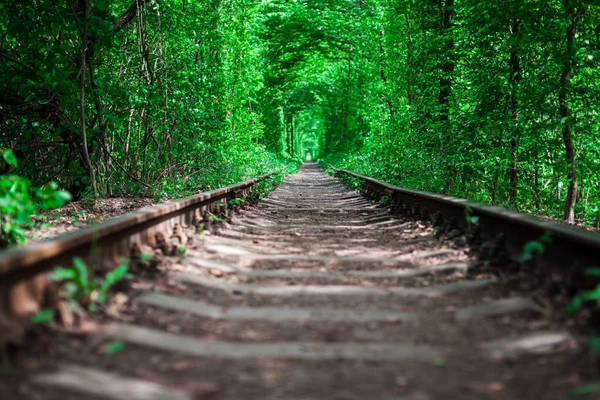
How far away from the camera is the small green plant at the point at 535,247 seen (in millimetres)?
3373

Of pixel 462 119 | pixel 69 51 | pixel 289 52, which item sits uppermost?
pixel 289 52

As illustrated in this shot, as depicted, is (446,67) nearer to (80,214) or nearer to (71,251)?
(80,214)

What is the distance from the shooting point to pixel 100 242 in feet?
11.1

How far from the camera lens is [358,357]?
2.48m

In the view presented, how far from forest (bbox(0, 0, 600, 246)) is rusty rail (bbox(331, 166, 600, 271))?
2453 mm

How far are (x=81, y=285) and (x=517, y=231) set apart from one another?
2895 mm

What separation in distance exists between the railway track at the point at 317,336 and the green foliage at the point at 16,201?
587 millimetres

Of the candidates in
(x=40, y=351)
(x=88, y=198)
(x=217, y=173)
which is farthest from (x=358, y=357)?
(x=217, y=173)

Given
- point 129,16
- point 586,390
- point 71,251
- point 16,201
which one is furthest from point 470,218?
point 129,16

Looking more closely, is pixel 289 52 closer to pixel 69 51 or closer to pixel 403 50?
pixel 403 50

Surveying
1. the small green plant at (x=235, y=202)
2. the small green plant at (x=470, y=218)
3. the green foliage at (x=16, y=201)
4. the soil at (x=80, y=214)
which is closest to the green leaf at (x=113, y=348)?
the green foliage at (x=16, y=201)

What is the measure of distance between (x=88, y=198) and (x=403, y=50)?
33.1ft

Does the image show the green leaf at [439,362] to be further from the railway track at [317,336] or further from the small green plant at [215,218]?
the small green plant at [215,218]

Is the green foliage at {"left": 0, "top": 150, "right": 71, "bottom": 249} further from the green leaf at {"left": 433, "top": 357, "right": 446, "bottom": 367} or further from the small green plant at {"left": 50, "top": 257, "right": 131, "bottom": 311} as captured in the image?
the green leaf at {"left": 433, "top": 357, "right": 446, "bottom": 367}
